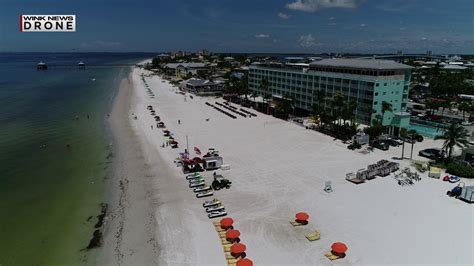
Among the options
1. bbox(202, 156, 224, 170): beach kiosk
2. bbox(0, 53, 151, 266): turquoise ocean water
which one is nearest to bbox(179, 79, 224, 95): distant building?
bbox(0, 53, 151, 266): turquoise ocean water

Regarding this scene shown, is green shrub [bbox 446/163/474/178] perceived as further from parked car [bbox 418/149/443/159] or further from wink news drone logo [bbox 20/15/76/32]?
wink news drone logo [bbox 20/15/76/32]

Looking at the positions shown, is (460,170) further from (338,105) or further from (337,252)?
(337,252)

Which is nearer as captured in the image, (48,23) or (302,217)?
(302,217)

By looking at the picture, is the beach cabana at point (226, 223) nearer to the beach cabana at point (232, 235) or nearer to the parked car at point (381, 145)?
the beach cabana at point (232, 235)

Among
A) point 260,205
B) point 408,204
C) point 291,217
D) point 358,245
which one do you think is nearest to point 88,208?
point 260,205

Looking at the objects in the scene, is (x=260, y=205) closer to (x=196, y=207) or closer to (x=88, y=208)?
(x=196, y=207)

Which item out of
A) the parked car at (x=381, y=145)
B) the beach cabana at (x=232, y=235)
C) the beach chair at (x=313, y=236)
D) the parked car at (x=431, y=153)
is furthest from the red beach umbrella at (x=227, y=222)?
the parked car at (x=431, y=153)

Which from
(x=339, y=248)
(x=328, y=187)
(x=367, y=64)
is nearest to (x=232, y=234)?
(x=339, y=248)
